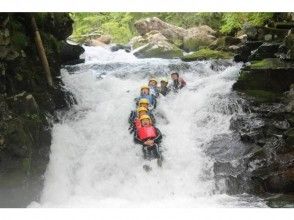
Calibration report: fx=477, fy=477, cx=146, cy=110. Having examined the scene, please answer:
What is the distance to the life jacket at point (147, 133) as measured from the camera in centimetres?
540

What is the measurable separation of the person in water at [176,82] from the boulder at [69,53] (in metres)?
2.01

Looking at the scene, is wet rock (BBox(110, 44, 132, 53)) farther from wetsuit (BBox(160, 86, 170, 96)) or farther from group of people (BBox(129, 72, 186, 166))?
wetsuit (BBox(160, 86, 170, 96))

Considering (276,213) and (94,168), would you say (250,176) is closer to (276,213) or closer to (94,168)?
(276,213)

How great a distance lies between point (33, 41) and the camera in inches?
244

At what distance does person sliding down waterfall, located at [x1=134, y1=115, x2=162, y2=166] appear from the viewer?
5.33 metres

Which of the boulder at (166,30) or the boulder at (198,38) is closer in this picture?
the boulder at (166,30)

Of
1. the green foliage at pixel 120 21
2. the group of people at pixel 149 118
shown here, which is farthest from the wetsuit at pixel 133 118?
the green foliage at pixel 120 21

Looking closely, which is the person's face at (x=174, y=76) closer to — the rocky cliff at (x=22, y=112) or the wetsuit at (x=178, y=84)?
the wetsuit at (x=178, y=84)

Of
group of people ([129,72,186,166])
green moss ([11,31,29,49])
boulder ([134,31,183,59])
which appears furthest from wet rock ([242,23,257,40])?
green moss ([11,31,29,49])

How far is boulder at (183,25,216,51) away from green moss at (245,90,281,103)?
1.55 m

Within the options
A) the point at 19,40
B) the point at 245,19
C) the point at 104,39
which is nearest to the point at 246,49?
the point at 245,19

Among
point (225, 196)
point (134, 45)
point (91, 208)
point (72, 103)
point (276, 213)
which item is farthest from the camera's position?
point (134, 45)

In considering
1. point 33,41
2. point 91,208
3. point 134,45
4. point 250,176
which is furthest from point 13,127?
point 134,45

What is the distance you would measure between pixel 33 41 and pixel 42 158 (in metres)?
1.86
